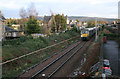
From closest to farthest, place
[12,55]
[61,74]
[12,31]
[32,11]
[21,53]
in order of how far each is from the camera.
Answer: [61,74]
[12,55]
[21,53]
[12,31]
[32,11]

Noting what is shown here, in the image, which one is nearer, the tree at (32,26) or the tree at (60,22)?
the tree at (32,26)

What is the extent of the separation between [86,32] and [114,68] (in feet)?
54.7

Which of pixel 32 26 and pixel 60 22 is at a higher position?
pixel 60 22

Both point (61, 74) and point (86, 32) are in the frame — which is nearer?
point (61, 74)

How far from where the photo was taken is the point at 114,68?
404 inches

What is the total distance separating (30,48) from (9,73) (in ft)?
21.9

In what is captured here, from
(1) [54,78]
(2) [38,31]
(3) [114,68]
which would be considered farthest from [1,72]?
(2) [38,31]

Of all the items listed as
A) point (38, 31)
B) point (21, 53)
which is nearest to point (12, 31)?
point (38, 31)

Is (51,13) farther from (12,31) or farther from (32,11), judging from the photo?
(12,31)

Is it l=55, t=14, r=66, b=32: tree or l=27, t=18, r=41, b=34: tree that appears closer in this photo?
l=27, t=18, r=41, b=34: tree

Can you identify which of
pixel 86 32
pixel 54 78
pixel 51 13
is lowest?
pixel 54 78

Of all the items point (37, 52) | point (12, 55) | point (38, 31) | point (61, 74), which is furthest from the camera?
point (38, 31)

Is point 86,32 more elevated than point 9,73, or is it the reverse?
point 86,32

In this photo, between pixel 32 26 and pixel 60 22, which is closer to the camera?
pixel 32 26
